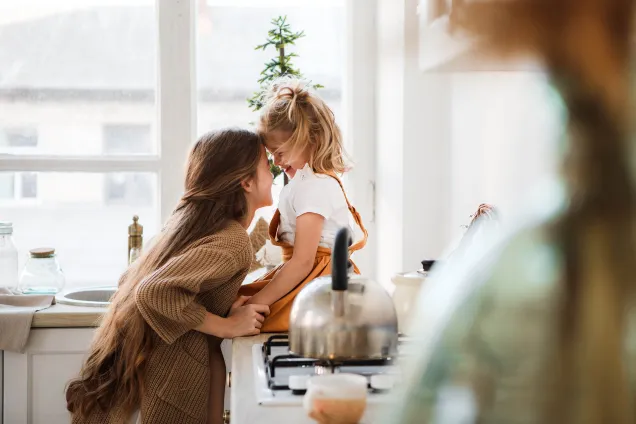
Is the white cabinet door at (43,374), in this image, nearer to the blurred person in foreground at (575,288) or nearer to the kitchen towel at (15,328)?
the kitchen towel at (15,328)

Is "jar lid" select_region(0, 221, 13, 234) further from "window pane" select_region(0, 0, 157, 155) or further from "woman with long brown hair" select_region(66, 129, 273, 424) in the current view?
"woman with long brown hair" select_region(66, 129, 273, 424)

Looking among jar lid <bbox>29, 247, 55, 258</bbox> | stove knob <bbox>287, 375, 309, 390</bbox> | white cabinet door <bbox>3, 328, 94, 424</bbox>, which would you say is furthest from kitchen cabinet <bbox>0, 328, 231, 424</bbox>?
stove knob <bbox>287, 375, 309, 390</bbox>

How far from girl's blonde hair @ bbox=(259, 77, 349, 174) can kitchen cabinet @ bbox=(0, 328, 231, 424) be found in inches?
34.8

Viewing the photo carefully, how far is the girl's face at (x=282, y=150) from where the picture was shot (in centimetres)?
203

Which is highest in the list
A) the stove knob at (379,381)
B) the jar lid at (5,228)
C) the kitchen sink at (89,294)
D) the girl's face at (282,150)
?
the girl's face at (282,150)

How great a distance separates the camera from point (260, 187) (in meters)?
1.94

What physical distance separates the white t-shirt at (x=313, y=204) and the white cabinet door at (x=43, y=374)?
79 centimetres

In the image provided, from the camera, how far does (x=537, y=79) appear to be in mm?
172

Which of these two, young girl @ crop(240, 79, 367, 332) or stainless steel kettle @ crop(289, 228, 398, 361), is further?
young girl @ crop(240, 79, 367, 332)

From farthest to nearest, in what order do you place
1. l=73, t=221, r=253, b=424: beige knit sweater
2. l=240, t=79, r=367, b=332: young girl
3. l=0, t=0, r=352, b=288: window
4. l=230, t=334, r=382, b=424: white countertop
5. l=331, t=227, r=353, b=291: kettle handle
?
l=0, t=0, r=352, b=288: window
l=240, t=79, r=367, b=332: young girl
l=73, t=221, r=253, b=424: beige knit sweater
l=230, t=334, r=382, b=424: white countertop
l=331, t=227, r=353, b=291: kettle handle

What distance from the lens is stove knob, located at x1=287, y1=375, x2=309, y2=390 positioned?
1.17 meters

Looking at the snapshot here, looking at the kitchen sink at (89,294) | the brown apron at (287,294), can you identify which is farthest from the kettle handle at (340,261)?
the kitchen sink at (89,294)

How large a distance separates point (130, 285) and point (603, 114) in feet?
5.66

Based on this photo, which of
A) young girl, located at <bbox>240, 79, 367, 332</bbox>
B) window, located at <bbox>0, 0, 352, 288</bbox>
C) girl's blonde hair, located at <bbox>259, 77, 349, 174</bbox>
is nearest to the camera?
young girl, located at <bbox>240, 79, 367, 332</bbox>
